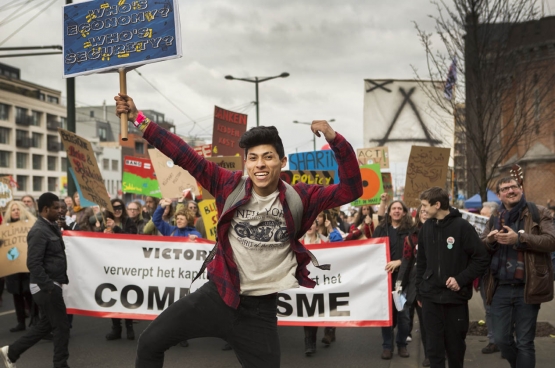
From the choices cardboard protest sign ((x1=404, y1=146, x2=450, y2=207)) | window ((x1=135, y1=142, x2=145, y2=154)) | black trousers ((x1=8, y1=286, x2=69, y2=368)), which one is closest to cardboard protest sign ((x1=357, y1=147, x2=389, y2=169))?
cardboard protest sign ((x1=404, y1=146, x2=450, y2=207))

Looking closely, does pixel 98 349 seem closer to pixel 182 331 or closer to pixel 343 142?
pixel 182 331

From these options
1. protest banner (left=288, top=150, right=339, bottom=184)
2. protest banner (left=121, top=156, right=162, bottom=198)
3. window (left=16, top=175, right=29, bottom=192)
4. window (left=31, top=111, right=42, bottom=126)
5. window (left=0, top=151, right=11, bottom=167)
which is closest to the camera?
protest banner (left=288, top=150, right=339, bottom=184)

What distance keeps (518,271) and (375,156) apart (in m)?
8.88

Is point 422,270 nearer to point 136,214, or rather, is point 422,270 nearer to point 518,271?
point 518,271

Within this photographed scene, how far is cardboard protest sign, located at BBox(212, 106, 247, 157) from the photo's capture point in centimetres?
1368

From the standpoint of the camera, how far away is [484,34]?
1070 cm

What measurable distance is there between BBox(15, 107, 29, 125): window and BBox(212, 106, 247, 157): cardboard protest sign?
6602 cm

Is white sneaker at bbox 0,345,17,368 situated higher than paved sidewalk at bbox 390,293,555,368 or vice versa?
white sneaker at bbox 0,345,17,368

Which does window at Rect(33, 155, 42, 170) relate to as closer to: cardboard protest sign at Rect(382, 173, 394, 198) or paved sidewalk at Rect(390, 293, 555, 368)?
cardboard protest sign at Rect(382, 173, 394, 198)

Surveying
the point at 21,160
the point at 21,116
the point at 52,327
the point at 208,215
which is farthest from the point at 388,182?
the point at 21,160

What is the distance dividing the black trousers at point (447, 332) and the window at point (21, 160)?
7554cm

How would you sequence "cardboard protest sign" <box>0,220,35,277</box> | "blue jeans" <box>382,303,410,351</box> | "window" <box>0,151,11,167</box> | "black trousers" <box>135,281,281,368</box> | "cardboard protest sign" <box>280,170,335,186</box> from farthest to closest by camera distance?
1. "window" <box>0,151,11,167</box>
2. "cardboard protest sign" <box>280,170,335,186</box>
3. "cardboard protest sign" <box>0,220,35,277</box>
4. "blue jeans" <box>382,303,410,351</box>
5. "black trousers" <box>135,281,281,368</box>

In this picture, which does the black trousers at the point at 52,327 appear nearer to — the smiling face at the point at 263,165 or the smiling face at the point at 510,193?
the smiling face at the point at 263,165

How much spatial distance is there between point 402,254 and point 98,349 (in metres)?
3.78
